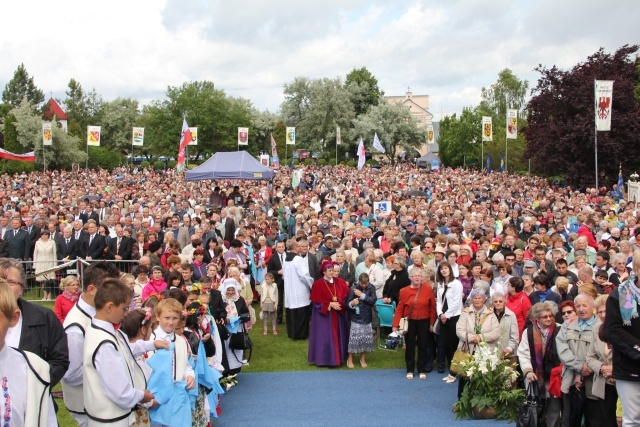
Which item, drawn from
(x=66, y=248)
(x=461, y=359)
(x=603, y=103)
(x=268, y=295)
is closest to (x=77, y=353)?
(x=461, y=359)

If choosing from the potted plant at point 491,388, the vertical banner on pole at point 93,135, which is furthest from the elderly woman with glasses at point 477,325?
the vertical banner on pole at point 93,135

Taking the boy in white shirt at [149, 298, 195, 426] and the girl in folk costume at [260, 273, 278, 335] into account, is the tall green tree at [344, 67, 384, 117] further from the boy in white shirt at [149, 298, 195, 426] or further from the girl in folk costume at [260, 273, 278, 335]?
the boy in white shirt at [149, 298, 195, 426]

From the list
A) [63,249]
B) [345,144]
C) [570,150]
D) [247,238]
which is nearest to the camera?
[247,238]

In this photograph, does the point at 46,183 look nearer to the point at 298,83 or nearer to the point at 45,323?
the point at 45,323

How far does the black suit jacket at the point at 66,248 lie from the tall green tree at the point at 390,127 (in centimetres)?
5831

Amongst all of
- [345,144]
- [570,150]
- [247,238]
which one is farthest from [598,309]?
[345,144]

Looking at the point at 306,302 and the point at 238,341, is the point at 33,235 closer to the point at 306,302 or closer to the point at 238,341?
the point at 306,302

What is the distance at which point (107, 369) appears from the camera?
436cm

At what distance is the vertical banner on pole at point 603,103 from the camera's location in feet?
77.3

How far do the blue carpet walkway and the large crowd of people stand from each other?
337 mm

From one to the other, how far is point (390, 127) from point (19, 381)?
69410mm

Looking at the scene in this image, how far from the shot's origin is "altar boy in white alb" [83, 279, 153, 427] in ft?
14.3

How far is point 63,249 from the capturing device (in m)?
14.1

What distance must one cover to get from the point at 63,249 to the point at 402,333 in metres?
8.22
